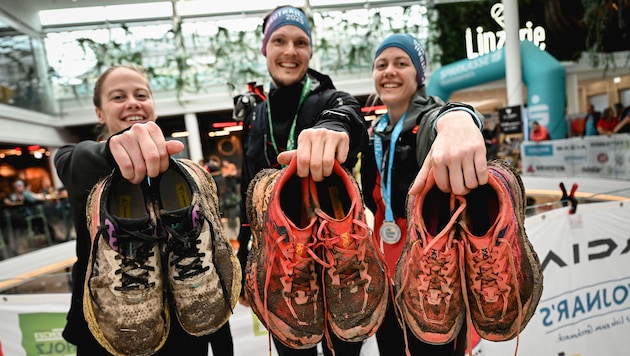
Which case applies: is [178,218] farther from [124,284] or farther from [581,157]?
[581,157]

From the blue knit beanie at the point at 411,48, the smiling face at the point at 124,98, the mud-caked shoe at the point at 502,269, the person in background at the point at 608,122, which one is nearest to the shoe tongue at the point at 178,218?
the smiling face at the point at 124,98

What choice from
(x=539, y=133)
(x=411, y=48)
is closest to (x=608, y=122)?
(x=539, y=133)

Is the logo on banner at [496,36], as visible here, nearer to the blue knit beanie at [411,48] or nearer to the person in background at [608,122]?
the person in background at [608,122]

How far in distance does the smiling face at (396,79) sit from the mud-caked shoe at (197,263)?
863 millimetres

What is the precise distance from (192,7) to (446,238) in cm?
1360

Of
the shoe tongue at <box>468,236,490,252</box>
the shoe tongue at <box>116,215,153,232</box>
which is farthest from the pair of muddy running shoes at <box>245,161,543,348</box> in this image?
the shoe tongue at <box>116,215,153,232</box>

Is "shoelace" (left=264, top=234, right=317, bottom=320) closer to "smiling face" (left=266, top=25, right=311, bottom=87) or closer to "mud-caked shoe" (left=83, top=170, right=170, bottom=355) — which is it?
"mud-caked shoe" (left=83, top=170, right=170, bottom=355)

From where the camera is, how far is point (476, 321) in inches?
29.3

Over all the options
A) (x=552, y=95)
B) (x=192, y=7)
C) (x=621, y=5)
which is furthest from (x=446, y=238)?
(x=192, y=7)

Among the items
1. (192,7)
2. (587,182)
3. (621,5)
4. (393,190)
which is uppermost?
(192,7)

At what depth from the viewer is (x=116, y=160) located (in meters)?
0.70

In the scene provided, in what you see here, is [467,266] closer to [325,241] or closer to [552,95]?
[325,241]

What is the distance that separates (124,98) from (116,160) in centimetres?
44

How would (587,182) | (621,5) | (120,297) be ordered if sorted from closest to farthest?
(120,297)
(587,182)
(621,5)
